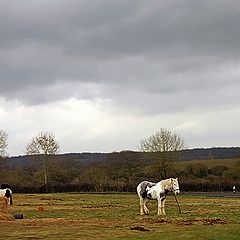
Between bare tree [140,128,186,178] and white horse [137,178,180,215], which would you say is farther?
bare tree [140,128,186,178]

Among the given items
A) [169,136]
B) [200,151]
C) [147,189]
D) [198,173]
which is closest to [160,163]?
[169,136]

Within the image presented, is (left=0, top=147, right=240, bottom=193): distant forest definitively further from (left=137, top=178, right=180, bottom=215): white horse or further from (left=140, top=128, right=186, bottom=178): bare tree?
(left=137, top=178, right=180, bottom=215): white horse

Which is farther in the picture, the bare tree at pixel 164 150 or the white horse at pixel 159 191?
the bare tree at pixel 164 150

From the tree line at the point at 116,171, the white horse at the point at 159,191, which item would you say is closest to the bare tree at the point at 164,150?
the tree line at the point at 116,171

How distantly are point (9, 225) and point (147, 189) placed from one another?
10.2 metres

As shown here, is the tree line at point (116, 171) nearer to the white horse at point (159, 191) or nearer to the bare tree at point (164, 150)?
the bare tree at point (164, 150)

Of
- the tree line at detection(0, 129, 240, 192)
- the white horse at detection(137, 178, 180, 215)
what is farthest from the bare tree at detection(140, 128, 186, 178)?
the white horse at detection(137, 178, 180, 215)

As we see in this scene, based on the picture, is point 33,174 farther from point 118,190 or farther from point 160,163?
point 160,163

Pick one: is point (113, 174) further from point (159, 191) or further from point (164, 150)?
point (159, 191)

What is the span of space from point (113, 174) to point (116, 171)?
112 cm

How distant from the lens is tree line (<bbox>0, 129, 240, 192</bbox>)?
299 feet

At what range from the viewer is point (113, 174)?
110750 mm

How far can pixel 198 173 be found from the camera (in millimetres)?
105250

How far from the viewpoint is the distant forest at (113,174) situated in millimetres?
91850
